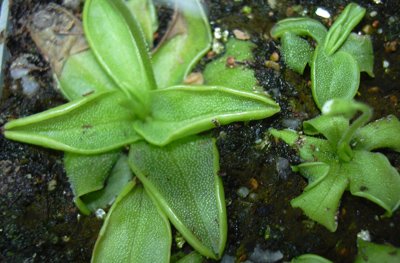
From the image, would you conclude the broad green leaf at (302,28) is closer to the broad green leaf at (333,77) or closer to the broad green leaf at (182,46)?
the broad green leaf at (333,77)

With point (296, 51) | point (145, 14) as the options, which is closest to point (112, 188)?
point (145, 14)

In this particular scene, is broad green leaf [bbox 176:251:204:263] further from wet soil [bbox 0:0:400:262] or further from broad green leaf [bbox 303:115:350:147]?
broad green leaf [bbox 303:115:350:147]

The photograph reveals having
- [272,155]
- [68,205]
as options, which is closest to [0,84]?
[68,205]

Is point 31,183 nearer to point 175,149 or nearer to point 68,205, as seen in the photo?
point 68,205

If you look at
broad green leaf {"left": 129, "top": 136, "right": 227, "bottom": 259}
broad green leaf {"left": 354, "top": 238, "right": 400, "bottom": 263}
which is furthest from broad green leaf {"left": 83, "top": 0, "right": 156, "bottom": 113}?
broad green leaf {"left": 354, "top": 238, "right": 400, "bottom": 263}

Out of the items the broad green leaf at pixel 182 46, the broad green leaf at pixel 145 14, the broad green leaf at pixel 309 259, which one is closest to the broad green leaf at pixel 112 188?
the broad green leaf at pixel 182 46
